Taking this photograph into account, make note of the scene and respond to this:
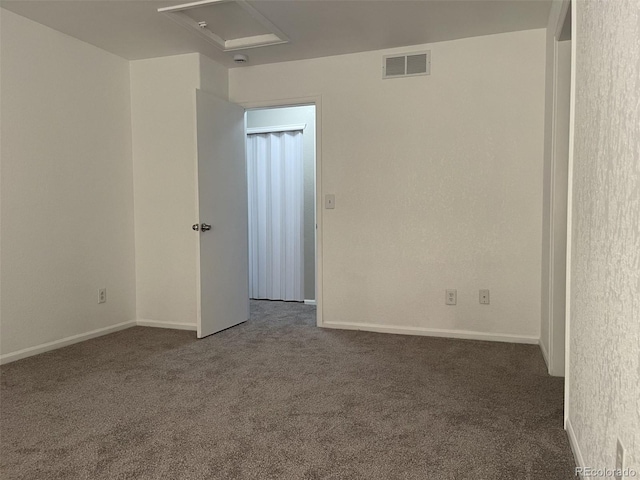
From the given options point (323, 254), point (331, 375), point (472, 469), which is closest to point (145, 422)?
point (331, 375)

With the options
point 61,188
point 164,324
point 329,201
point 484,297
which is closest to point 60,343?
point 164,324

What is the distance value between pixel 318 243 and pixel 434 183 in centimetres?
108

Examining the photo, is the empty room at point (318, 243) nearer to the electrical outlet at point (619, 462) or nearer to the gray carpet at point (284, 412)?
the gray carpet at point (284, 412)

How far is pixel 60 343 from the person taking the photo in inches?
135

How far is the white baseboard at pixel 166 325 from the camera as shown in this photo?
400 cm

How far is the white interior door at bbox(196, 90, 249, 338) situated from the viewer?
3627mm

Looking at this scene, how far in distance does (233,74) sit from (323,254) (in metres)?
1.81

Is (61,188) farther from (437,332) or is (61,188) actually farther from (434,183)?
(437,332)

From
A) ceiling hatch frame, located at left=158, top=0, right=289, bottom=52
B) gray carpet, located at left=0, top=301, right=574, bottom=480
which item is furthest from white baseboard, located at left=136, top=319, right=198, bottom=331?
ceiling hatch frame, located at left=158, top=0, right=289, bottom=52

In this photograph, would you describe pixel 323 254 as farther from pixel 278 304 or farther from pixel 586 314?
pixel 586 314

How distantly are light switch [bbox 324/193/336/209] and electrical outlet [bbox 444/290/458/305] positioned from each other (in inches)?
45.9

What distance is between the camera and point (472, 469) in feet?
5.65

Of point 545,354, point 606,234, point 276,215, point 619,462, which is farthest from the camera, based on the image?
point 276,215

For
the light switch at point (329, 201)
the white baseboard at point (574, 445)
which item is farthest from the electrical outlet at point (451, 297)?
the white baseboard at point (574, 445)
